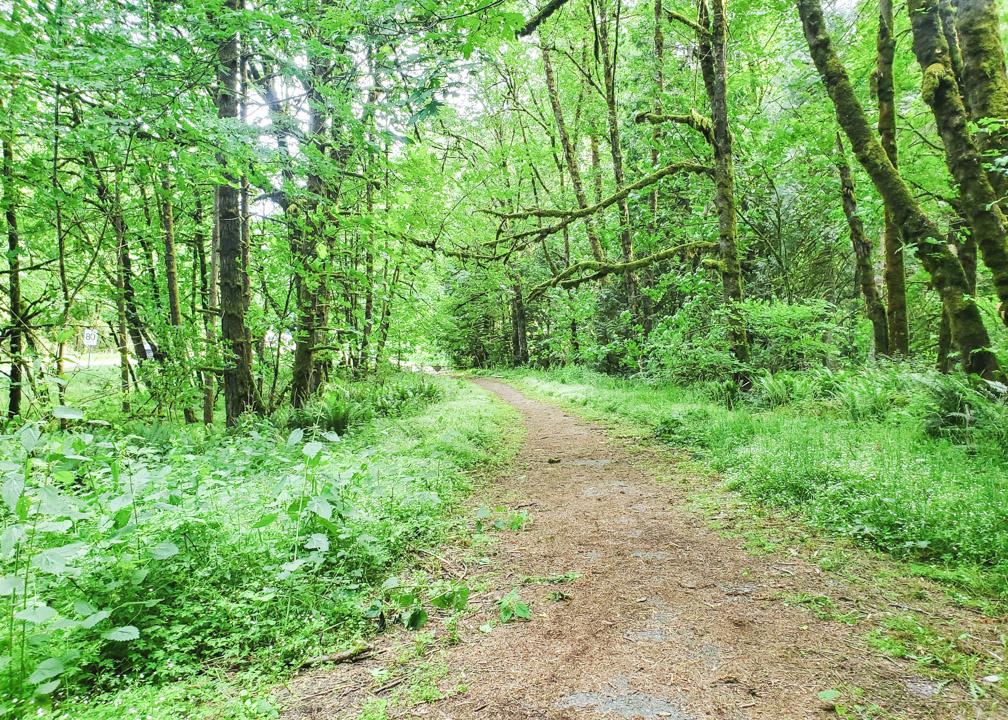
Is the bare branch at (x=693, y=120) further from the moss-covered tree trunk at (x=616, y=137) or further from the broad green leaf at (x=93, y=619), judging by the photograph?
the broad green leaf at (x=93, y=619)

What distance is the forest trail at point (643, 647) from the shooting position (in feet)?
6.47

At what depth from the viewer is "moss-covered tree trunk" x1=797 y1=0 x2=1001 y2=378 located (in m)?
5.18

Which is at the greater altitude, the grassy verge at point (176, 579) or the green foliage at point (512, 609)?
the grassy verge at point (176, 579)

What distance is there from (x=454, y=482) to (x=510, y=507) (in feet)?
2.89

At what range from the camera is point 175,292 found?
863cm

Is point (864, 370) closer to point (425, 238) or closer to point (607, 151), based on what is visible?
point (425, 238)

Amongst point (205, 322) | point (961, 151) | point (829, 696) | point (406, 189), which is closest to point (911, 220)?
point (961, 151)

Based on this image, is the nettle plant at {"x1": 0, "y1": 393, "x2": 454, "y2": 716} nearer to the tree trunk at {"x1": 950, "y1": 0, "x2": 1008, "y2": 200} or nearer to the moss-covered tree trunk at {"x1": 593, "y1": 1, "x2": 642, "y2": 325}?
the tree trunk at {"x1": 950, "y1": 0, "x2": 1008, "y2": 200}

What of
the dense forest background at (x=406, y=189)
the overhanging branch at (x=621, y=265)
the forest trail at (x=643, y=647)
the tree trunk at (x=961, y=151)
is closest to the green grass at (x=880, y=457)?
the forest trail at (x=643, y=647)

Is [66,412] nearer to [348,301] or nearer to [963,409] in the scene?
[348,301]

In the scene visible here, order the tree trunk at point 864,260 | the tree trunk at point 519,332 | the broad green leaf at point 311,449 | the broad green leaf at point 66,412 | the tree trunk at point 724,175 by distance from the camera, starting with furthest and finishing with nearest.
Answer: the tree trunk at point 519,332 → the tree trunk at point 864,260 → the tree trunk at point 724,175 → the broad green leaf at point 311,449 → the broad green leaf at point 66,412

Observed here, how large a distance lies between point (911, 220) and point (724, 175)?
334cm

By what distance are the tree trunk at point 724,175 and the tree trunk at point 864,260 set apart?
10.1ft

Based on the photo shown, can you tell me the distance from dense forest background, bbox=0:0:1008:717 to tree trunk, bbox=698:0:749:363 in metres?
0.06
